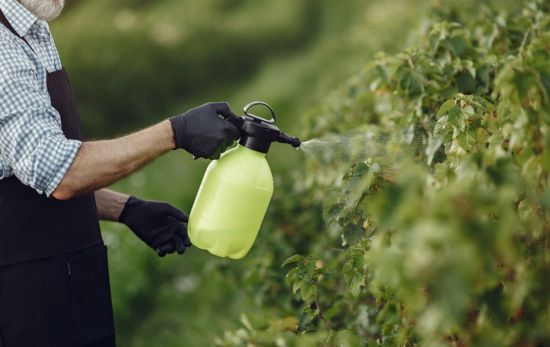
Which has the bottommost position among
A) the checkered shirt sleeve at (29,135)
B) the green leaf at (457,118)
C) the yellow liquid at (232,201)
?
the yellow liquid at (232,201)

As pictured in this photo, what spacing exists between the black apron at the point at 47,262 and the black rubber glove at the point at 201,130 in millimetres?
368

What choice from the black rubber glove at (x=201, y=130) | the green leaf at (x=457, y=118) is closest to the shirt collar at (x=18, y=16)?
the black rubber glove at (x=201, y=130)

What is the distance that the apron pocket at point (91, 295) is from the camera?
2273 millimetres

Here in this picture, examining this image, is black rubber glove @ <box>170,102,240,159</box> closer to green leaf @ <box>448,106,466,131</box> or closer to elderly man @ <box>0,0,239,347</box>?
elderly man @ <box>0,0,239,347</box>

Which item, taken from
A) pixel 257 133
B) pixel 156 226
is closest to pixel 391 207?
pixel 257 133

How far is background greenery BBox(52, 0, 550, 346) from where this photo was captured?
46.1 inches

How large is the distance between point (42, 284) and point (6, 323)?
0.16 m

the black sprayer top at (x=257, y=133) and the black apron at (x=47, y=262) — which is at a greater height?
the black sprayer top at (x=257, y=133)

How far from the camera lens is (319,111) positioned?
4.45 metres

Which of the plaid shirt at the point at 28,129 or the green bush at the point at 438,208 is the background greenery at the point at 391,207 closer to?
the green bush at the point at 438,208

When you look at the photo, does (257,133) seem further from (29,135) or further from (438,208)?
(438,208)

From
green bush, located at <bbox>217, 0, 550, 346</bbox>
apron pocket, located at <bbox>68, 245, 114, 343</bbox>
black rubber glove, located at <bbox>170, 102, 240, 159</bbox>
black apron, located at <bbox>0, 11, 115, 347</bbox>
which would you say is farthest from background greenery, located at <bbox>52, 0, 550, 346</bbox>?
black apron, located at <bbox>0, 11, 115, 347</bbox>

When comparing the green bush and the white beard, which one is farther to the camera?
the white beard

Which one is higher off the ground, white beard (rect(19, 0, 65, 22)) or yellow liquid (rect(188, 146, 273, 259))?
white beard (rect(19, 0, 65, 22))
